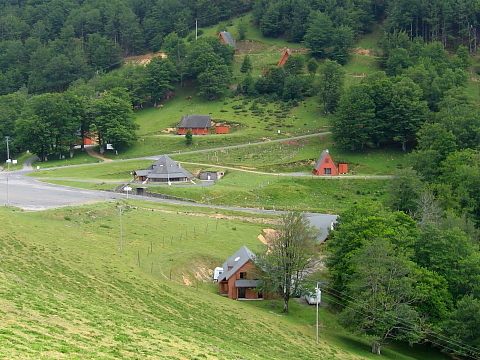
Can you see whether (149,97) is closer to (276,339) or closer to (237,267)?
(237,267)

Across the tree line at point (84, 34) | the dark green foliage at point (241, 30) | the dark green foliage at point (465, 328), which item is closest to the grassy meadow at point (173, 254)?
the dark green foliage at point (465, 328)

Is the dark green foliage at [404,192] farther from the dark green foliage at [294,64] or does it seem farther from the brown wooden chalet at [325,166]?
the dark green foliage at [294,64]

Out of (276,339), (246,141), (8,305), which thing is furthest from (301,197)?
(8,305)

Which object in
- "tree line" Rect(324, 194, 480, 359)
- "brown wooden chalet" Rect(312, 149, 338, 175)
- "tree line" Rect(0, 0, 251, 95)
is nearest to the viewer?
"tree line" Rect(324, 194, 480, 359)

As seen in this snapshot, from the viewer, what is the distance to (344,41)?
119000 mm

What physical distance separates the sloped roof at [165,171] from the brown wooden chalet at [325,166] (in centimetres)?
1731

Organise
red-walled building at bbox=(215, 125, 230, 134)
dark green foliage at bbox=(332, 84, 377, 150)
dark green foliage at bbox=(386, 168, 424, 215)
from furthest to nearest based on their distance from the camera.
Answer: red-walled building at bbox=(215, 125, 230, 134) → dark green foliage at bbox=(332, 84, 377, 150) → dark green foliage at bbox=(386, 168, 424, 215)

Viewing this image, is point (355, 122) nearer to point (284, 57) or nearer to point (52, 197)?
point (284, 57)

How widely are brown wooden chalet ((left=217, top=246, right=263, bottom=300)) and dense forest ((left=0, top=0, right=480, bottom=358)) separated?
6308mm

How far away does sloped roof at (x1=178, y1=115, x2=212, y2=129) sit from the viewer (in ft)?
333

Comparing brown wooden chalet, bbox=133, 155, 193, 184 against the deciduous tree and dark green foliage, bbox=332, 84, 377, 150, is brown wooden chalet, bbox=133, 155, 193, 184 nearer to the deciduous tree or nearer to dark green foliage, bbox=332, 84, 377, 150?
dark green foliage, bbox=332, 84, 377, 150

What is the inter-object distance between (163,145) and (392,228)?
179 feet

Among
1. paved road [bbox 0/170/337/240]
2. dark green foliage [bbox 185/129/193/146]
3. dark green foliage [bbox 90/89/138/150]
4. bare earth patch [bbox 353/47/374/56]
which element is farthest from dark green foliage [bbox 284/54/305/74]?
paved road [bbox 0/170/337/240]

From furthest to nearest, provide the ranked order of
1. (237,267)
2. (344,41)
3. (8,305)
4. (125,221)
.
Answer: (344,41), (125,221), (237,267), (8,305)
